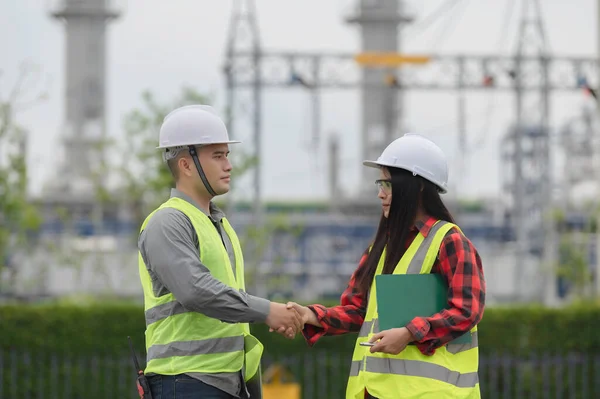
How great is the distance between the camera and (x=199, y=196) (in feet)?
15.8

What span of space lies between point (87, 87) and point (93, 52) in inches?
51.3

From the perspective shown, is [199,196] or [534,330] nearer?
[199,196]

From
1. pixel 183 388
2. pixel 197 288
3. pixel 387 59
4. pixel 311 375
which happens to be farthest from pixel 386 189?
pixel 387 59

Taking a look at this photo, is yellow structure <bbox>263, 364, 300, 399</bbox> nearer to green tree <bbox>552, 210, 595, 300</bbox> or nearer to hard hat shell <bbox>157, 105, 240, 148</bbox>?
hard hat shell <bbox>157, 105, 240, 148</bbox>

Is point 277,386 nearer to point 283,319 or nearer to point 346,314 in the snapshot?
point 346,314

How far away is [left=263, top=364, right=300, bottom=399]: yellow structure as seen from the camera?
11.8 meters

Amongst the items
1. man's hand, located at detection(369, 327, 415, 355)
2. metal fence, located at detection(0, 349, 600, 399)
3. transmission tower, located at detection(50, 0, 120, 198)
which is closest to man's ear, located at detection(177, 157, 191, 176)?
man's hand, located at detection(369, 327, 415, 355)

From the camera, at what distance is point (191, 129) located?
4.76 metres

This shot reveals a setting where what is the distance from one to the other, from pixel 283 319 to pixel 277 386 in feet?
24.1

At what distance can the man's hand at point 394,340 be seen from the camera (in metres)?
4.54

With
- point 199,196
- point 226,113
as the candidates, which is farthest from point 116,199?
point 199,196

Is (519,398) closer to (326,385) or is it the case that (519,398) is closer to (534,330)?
(534,330)

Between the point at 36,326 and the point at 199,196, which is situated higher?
the point at 199,196

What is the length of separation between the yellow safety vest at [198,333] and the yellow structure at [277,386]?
6.67m
